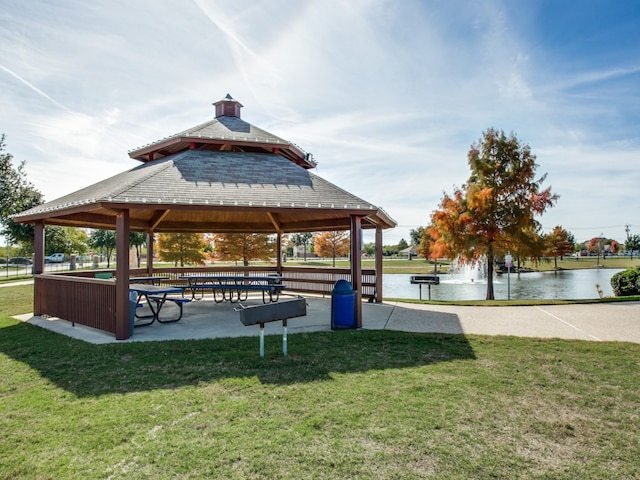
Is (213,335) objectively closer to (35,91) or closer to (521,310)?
(521,310)

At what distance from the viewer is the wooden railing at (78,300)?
7.37 metres

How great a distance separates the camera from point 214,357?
18.7ft

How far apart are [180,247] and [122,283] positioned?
56.7 feet

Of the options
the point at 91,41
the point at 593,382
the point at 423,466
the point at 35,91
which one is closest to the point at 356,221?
the point at 593,382

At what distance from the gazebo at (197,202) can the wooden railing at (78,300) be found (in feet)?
0.07

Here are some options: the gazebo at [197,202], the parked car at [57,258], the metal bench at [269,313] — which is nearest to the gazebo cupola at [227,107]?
the gazebo at [197,202]

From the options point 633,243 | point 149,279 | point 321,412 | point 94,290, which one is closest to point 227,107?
point 149,279

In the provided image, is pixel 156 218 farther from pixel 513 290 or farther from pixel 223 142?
pixel 513 290

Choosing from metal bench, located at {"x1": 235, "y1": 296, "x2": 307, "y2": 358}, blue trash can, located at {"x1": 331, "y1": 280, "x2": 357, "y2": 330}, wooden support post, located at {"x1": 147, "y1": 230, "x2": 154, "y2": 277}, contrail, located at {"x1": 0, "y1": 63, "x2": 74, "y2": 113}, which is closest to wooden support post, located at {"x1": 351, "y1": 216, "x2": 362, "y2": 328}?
blue trash can, located at {"x1": 331, "y1": 280, "x2": 357, "y2": 330}

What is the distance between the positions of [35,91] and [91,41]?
679 cm

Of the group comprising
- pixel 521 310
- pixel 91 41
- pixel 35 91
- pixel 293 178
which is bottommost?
pixel 521 310

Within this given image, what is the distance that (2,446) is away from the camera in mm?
3191

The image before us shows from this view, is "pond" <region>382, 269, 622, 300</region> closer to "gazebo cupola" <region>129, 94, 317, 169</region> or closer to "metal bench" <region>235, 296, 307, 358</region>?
"gazebo cupola" <region>129, 94, 317, 169</region>

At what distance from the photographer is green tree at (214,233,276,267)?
23.1 meters
